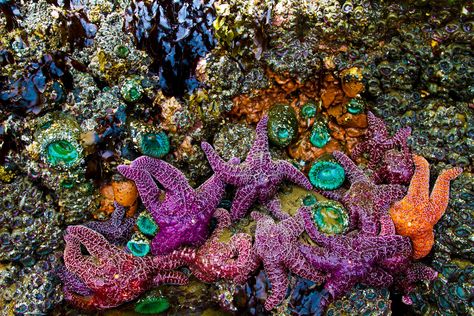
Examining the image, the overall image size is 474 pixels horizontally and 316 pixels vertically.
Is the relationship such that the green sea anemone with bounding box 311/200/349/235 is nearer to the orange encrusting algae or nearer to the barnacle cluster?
the barnacle cluster

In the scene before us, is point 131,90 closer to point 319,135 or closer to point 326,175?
point 319,135

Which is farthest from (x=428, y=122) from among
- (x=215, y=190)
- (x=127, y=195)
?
(x=127, y=195)

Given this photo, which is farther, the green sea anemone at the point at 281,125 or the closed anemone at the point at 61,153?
the green sea anemone at the point at 281,125

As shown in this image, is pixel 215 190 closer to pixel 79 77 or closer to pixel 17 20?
pixel 79 77

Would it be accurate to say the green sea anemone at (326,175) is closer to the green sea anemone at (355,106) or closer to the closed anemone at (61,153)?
the green sea anemone at (355,106)

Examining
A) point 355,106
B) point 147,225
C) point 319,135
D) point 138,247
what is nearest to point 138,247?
point 138,247

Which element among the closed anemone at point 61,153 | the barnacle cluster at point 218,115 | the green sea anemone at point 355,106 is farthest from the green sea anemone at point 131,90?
the green sea anemone at point 355,106

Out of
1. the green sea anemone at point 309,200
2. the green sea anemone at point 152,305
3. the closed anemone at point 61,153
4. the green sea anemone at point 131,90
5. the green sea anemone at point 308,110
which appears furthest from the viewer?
the green sea anemone at point 308,110
